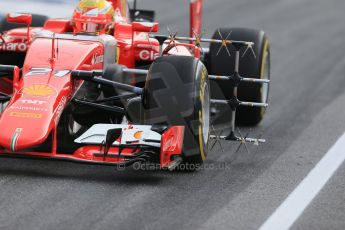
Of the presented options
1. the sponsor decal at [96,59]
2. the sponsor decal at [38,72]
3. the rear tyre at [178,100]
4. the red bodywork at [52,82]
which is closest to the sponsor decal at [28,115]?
the red bodywork at [52,82]

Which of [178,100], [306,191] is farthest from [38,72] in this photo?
[306,191]

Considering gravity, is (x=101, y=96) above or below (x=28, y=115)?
below

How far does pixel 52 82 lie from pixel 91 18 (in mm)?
1718

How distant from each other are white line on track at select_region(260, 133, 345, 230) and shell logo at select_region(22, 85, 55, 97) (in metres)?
2.33

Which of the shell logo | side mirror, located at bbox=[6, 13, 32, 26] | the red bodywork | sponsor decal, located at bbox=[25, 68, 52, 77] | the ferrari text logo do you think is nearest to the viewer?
the red bodywork

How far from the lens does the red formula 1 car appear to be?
8.71 metres

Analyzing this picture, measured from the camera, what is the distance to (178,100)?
899 centimetres

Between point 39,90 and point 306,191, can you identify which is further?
point 39,90

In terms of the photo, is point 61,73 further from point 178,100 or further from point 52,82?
point 178,100

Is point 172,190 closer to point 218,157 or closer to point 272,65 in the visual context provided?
point 218,157

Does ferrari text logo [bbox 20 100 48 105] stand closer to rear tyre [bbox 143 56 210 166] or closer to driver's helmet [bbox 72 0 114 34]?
rear tyre [bbox 143 56 210 166]

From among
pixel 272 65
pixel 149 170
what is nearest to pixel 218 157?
pixel 149 170

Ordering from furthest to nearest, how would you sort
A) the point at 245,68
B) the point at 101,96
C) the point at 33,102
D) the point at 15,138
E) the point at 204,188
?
1. the point at 245,68
2. the point at 101,96
3. the point at 33,102
4. the point at 204,188
5. the point at 15,138

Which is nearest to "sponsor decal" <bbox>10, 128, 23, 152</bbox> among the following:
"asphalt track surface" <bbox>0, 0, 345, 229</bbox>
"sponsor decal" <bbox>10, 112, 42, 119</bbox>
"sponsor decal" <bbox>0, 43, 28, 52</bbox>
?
"sponsor decal" <bbox>10, 112, 42, 119</bbox>
